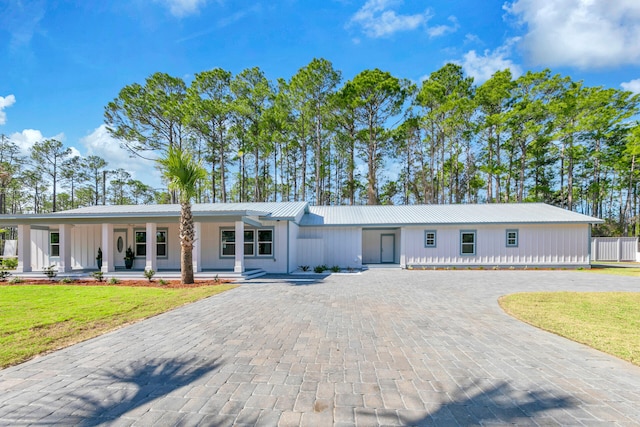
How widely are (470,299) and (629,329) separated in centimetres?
318

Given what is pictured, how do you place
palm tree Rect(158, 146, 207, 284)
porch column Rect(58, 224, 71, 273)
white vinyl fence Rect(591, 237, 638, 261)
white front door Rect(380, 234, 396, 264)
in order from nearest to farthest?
1. palm tree Rect(158, 146, 207, 284)
2. porch column Rect(58, 224, 71, 273)
3. white front door Rect(380, 234, 396, 264)
4. white vinyl fence Rect(591, 237, 638, 261)

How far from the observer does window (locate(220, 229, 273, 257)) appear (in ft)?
47.7

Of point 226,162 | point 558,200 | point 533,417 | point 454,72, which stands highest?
point 454,72

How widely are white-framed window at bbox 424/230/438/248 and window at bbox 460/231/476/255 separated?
58.9 inches

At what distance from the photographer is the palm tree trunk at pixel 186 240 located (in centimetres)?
1066

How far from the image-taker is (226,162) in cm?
2758

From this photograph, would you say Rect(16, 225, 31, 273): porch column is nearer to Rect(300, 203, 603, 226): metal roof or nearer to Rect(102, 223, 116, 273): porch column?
Rect(102, 223, 116, 273): porch column

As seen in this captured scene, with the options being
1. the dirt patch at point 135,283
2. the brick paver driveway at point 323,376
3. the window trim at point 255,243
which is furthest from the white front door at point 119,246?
the brick paver driveway at point 323,376

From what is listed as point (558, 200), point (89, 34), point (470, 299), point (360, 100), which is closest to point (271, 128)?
point (360, 100)

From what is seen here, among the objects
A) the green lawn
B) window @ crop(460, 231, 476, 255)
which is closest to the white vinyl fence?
window @ crop(460, 231, 476, 255)

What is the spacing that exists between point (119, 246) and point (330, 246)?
1145 cm

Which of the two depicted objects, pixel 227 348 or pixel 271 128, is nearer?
pixel 227 348

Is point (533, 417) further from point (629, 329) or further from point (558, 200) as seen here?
point (558, 200)

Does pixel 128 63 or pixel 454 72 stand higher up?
pixel 454 72
